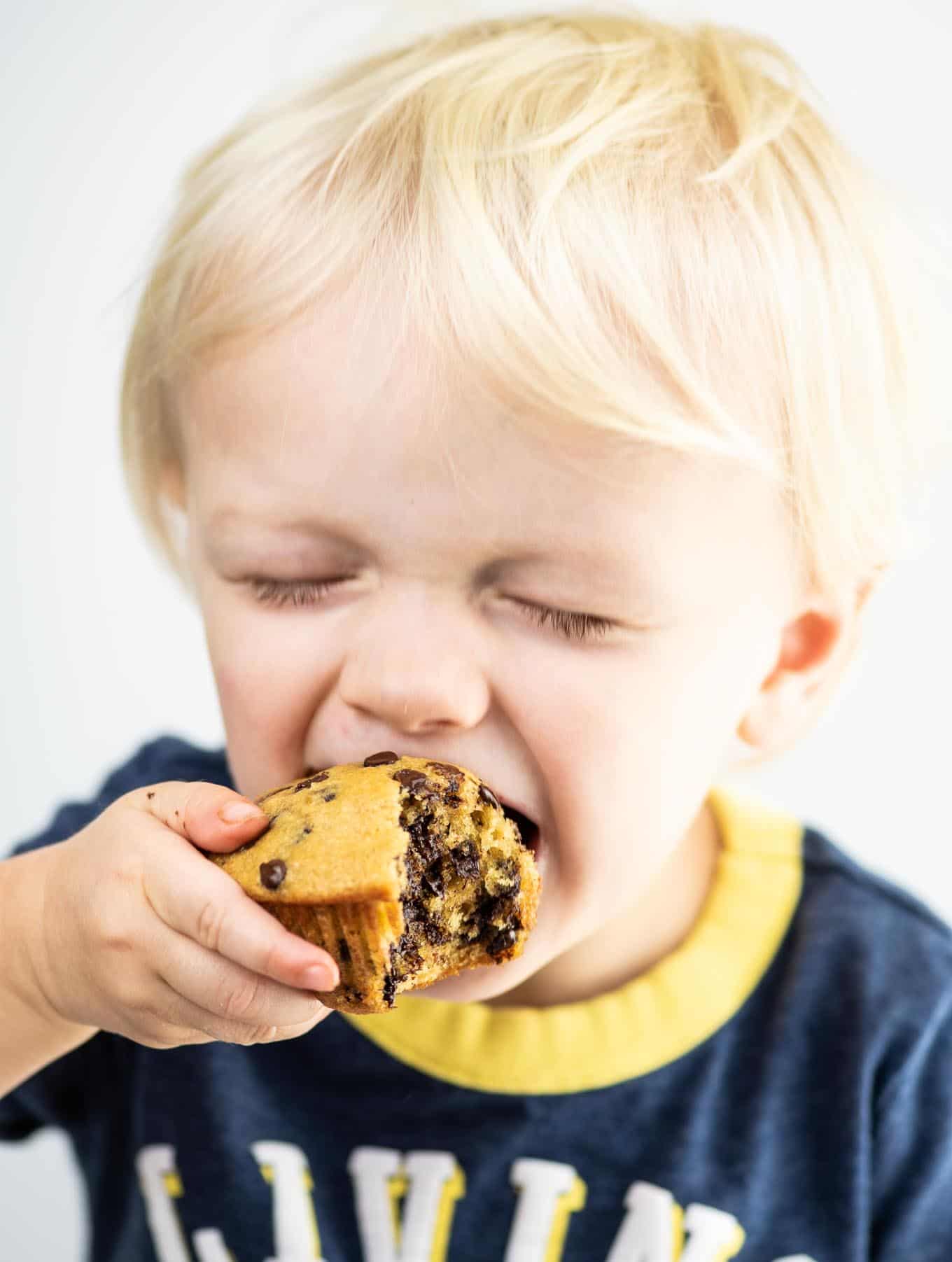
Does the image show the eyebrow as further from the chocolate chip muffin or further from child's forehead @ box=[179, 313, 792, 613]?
the chocolate chip muffin

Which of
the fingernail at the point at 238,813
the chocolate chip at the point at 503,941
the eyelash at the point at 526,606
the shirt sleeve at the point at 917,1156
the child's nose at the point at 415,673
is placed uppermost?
the eyelash at the point at 526,606

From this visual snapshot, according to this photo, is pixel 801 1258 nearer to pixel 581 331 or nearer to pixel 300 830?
pixel 300 830

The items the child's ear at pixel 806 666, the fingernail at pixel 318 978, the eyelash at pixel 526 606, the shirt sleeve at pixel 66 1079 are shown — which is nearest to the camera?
the fingernail at pixel 318 978

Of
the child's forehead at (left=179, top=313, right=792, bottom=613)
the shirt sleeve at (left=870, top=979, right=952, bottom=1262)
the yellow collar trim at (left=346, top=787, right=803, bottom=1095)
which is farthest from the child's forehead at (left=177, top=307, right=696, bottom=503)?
the shirt sleeve at (left=870, top=979, right=952, bottom=1262)

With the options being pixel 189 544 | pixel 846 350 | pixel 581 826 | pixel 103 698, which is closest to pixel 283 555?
pixel 189 544

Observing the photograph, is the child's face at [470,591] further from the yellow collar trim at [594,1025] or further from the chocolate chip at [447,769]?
the yellow collar trim at [594,1025]

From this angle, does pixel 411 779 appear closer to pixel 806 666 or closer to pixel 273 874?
pixel 273 874

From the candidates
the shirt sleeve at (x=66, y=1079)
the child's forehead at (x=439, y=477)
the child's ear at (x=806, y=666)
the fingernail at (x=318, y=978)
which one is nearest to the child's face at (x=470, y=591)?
the child's forehead at (x=439, y=477)

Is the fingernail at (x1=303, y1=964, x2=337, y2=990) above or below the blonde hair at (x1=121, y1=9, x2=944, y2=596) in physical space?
below
